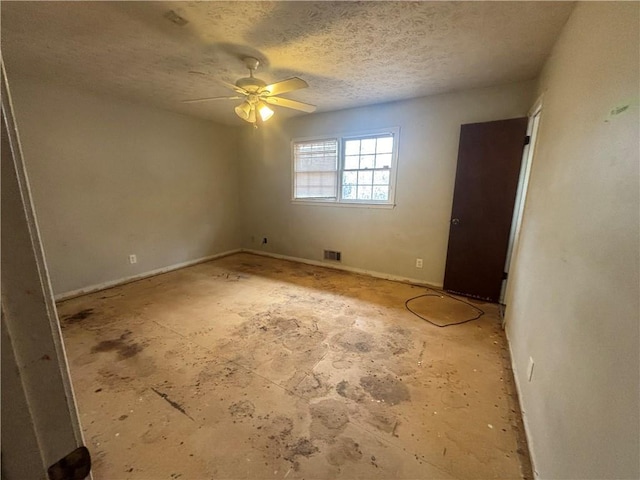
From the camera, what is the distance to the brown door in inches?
114

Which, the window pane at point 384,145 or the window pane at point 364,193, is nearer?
the window pane at point 384,145

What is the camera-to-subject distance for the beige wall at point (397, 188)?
3270 millimetres

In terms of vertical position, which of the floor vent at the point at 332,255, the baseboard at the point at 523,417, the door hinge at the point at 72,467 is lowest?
the baseboard at the point at 523,417

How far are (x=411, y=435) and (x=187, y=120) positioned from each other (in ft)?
15.8

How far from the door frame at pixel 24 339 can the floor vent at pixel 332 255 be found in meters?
4.06

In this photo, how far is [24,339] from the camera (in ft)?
1.29

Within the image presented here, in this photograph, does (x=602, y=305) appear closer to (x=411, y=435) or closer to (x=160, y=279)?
(x=411, y=435)

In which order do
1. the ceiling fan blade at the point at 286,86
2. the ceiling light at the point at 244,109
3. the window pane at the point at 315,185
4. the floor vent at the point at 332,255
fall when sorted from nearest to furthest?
the ceiling fan blade at the point at 286,86 < the ceiling light at the point at 244,109 < the window pane at the point at 315,185 < the floor vent at the point at 332,255

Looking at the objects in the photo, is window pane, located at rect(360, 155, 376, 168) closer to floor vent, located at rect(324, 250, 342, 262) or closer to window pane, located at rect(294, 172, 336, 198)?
window pane, located at rect(294, 172, 336, 198)

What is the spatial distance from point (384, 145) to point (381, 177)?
17.1 inches

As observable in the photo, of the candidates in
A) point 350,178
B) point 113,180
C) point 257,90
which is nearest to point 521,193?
point 350,178

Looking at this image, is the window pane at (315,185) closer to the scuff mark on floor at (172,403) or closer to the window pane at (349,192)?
the window pane at (349,192)

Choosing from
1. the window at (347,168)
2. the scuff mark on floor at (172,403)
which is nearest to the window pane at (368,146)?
the window at (347,168)

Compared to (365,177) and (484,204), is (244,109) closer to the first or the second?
(365,177)
